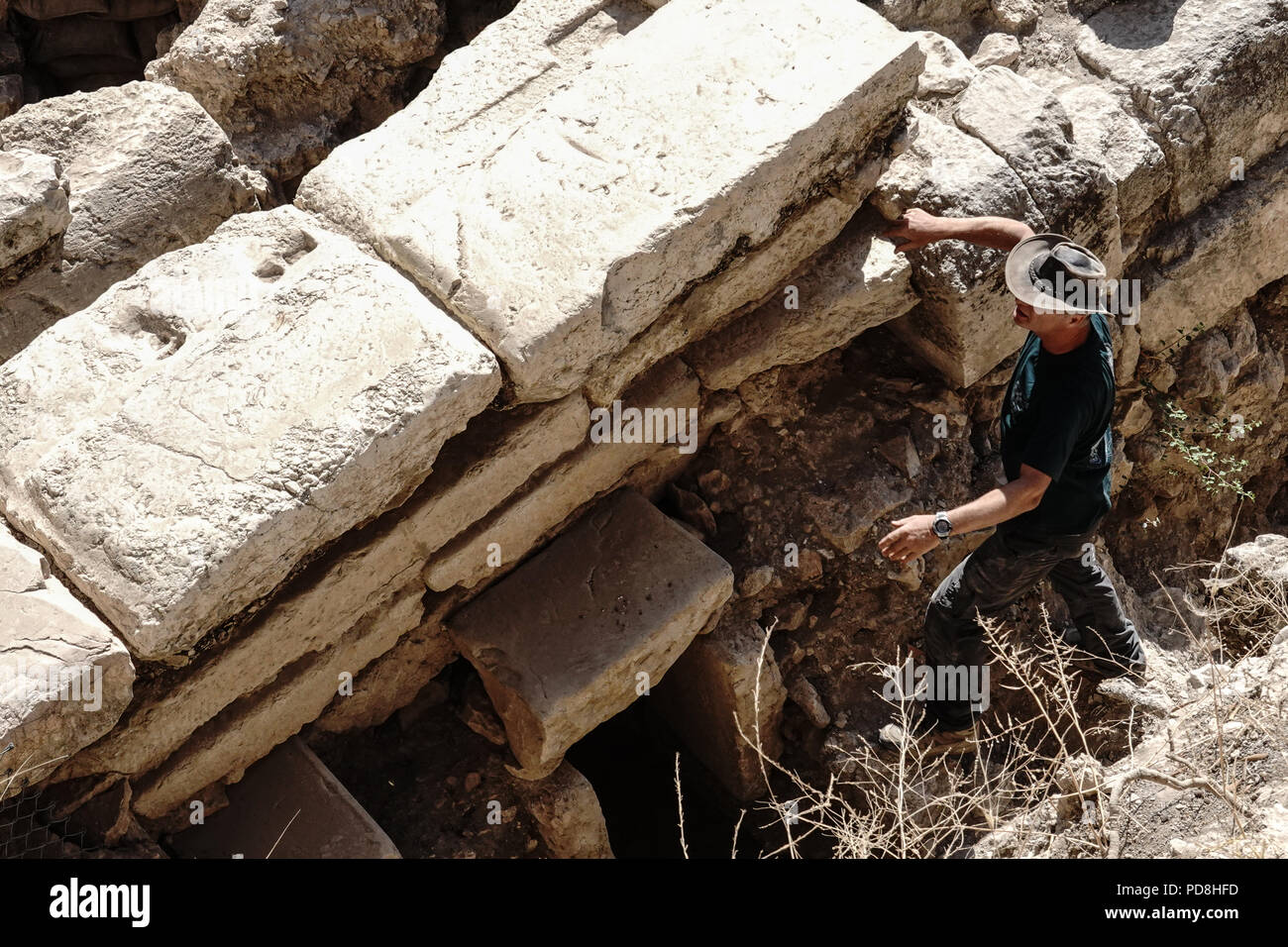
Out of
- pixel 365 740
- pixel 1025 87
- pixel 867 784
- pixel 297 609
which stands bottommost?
pixel 867 784

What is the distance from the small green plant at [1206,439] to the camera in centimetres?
468

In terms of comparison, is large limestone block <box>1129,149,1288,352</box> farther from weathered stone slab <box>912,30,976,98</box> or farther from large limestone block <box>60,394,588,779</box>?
large limestone block <box>60,394,588,779</box>

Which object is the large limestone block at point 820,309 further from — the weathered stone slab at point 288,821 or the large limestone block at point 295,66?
the large limestone block at point 295,66

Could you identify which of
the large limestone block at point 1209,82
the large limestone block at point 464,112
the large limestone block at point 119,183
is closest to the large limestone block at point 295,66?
the large limestone block at point 119,183

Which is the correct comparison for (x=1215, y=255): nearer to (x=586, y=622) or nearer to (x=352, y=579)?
(x=586, y=622)

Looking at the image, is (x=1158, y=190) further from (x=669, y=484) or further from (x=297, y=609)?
(x=297, y=609)

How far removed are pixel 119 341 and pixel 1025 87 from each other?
2.99 m

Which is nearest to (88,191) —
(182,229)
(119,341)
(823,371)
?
(182,229)

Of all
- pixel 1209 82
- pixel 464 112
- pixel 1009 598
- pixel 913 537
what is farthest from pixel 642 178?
pixel 1209 82

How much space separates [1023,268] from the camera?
3.46 metres

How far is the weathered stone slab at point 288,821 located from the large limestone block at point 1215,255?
3.19m

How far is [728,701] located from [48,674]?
6.83 feet

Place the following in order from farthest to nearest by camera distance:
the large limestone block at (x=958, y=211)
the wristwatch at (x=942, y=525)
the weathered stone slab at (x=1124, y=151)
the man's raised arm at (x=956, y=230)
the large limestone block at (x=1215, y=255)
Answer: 1. the large limestone block at (x=1215, y=255)
2. the weathered stone slab at (x=1124, y=151)
3. the large limestone block at (x=958, y=211)
4. the man's raised arm at (x=956, y=230)
5. the wristwatch at (x=942, y=525)

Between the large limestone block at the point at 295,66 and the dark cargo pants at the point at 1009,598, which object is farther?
the large limestone block at the point at 295,66
